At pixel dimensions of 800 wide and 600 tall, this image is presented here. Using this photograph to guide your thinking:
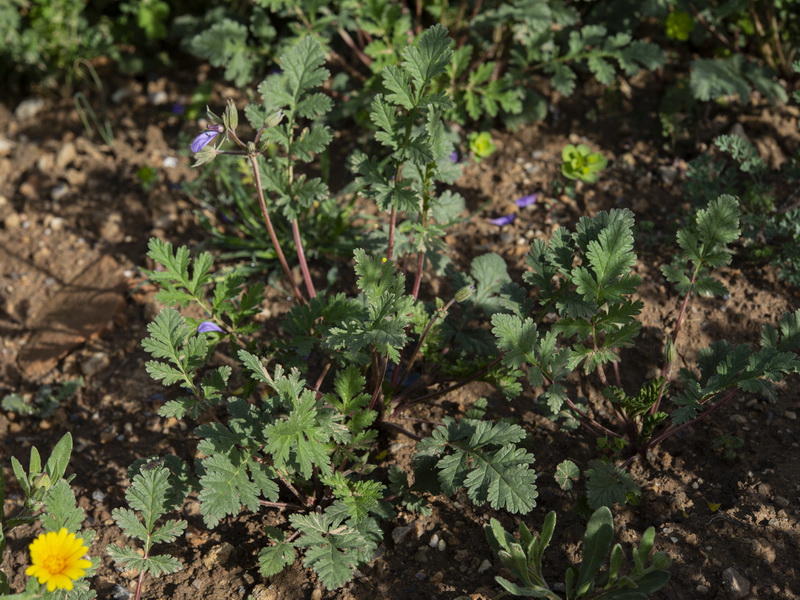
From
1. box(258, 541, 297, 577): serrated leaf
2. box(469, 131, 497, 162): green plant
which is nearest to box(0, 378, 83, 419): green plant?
box(258, 541, 297, 577): serrated leaf

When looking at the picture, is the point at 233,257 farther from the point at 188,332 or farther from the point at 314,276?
the point at 188,332

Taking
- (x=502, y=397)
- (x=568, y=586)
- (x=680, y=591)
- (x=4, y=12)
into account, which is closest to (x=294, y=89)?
(x=502, y=397)

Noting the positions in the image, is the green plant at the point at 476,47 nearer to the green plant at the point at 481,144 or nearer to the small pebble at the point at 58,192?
the green plant at the point at 481,144

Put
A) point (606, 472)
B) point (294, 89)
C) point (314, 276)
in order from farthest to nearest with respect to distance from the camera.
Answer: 1. point (314, 276)
2. point (294, 89)
3. point (606, 472)

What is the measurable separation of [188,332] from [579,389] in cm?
152

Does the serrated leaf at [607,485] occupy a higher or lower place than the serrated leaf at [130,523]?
lower

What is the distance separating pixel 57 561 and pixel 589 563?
5.12 ft

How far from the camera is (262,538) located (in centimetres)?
283

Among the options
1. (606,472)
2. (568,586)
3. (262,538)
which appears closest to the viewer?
(568,586)

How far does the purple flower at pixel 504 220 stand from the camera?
3.76 m

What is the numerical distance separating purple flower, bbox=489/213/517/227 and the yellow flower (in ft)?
7.52

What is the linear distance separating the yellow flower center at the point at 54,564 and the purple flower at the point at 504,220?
2358 millimetres

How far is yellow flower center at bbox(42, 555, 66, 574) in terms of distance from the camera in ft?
7.26

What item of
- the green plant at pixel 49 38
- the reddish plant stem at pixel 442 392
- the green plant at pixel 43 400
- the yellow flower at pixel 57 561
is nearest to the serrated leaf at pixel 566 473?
the reddish plant stem at pixel 442 392
